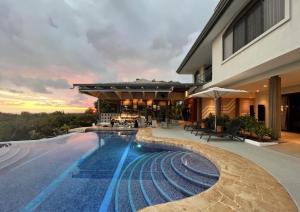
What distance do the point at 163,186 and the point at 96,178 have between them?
7.28 ft

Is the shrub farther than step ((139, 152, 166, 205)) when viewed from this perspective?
Yes

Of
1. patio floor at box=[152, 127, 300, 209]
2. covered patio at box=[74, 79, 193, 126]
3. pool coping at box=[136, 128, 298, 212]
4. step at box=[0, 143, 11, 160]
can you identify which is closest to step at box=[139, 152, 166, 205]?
pool coping at box=[136, 128, 298, 212]

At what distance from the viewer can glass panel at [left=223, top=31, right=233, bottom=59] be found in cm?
1253

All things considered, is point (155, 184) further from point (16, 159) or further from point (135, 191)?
point (16, 159)

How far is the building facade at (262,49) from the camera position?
7.42 meters

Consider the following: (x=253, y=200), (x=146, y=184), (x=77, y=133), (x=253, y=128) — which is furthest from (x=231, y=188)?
(x=77, y=133)

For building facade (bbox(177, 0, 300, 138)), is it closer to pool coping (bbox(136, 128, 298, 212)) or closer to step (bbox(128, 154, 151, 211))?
pool coping (bbox(136, 128, 298, 212))

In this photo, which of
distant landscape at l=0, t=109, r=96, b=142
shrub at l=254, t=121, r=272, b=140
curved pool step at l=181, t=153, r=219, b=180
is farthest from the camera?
distant landscape at l=0, t=109, r=96, b=142

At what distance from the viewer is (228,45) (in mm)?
12953

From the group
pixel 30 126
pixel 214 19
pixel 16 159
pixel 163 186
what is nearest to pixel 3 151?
pixel 16 159

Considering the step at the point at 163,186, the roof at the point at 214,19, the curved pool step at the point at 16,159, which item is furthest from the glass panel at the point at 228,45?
the curved pool step at the point at 16,159

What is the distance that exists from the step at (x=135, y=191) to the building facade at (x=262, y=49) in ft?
22.2

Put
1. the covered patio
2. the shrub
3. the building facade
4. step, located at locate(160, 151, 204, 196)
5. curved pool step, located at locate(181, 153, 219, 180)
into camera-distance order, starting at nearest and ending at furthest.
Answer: step, located at locate(160, 151, 204, 196) → curved pool step, located at locate(181, 153, 219, 180) → the building facade → the shrub → the covered patio

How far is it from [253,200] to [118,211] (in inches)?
107
